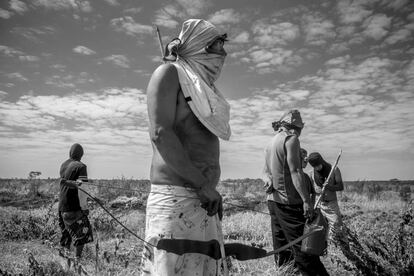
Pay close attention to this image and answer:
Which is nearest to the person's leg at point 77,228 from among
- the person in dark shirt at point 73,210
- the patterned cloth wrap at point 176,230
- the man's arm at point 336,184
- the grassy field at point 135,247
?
the person in dark shirt at point 73,210

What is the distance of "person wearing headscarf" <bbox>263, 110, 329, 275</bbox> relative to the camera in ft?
11.0

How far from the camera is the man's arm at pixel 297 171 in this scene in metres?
3.46

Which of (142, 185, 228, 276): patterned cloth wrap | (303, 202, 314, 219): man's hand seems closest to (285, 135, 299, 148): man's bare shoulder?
(303, 202, 314, 219): man's hand

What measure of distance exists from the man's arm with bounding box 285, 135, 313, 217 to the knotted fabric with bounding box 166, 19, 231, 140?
1847mm

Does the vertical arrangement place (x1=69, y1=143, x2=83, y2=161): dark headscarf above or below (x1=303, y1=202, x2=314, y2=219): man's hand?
above

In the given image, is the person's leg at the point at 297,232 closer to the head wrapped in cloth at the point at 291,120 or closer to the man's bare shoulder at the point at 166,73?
the head wrapped in cloth at the point at 291,120

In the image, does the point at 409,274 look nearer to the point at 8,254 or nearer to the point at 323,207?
the point at 323,207

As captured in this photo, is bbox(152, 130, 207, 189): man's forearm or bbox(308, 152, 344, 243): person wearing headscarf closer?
bbox(152, 130, 207, 189): man's forearm

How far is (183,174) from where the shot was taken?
63.6 inches

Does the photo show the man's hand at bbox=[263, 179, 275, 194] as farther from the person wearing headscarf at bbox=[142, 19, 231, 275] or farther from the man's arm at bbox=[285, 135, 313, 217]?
the person wearing headscarf at bbox=[142, 19, 231, 275]

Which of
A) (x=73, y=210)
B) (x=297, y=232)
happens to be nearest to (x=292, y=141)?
(x=297, y=232)

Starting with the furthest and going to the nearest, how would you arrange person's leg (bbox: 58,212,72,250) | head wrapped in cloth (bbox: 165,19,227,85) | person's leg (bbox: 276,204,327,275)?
person's leg (bbox: 58,212,72,250), person's leg (bbox: 276,204,327,275), head wrapped in cloth (bbox: 165,19,227,85)

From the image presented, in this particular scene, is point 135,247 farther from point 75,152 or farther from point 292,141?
point 292,141

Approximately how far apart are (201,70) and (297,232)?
235cm
